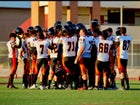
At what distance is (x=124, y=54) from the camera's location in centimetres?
2153

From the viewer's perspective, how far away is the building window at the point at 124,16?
192ft

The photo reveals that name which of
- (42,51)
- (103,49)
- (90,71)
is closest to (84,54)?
(90,71)

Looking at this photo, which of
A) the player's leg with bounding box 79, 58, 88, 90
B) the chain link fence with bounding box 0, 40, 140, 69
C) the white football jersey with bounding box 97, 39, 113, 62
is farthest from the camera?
the chain link fence with bounding box 0, 40, 140, 69

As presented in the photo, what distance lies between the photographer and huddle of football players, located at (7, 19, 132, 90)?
21.3 meters

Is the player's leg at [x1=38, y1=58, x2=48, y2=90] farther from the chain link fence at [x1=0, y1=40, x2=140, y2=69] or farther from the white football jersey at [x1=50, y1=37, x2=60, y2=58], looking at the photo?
the chain link fence at [x1=0, y1=40, x2=140, y2=69]

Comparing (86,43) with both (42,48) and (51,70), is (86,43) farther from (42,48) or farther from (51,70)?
(51,70)

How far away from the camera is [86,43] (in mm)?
21500

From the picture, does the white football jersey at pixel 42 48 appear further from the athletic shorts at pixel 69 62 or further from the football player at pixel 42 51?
the athletic shorts at pixel 69 62

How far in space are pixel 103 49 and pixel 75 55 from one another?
1150 mm

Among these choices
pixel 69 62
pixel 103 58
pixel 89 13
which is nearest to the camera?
pixel 103 58

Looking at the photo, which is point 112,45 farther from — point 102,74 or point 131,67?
point 131,67

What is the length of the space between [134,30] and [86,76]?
35.5 metres

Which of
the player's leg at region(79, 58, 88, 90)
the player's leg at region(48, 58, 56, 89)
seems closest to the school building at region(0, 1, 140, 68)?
the player's leg at region(48, 58, 56, 89)

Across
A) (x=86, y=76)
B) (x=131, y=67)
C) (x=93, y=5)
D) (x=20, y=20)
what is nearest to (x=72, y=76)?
(x=86, y=76)
